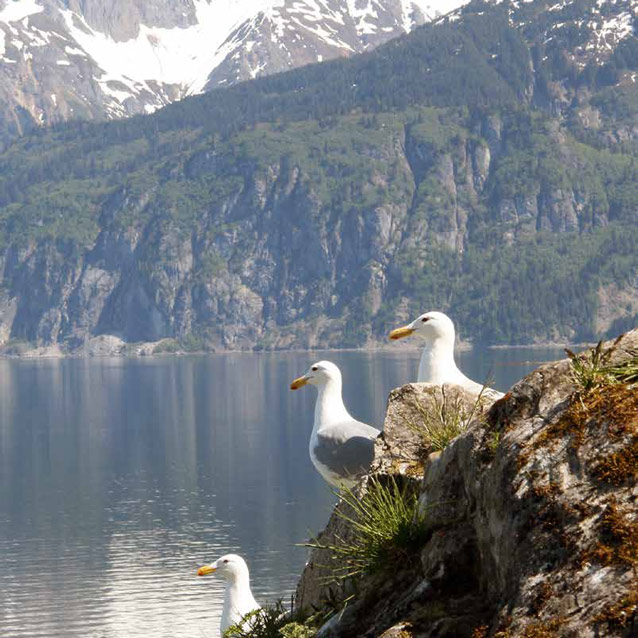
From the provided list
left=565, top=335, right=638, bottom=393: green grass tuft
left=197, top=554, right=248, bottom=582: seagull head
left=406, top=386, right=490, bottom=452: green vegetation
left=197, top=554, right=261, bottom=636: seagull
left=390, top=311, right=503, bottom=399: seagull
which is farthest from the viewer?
left=197, top=554, right=248, bottom=582: seagull head

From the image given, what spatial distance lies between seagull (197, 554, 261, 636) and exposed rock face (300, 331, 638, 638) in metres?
8.03

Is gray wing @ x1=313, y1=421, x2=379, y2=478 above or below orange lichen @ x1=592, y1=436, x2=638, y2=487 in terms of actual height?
below

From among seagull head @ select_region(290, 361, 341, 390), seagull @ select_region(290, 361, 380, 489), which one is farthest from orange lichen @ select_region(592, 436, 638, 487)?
seagull head @ select_region(290, 361, 341, 390)

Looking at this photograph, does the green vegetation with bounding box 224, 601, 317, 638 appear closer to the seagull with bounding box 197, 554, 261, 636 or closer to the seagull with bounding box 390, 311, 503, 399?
the seagull with bounding box 390, 311, 503, 399

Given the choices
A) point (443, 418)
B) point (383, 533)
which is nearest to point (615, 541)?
point (383, 533)

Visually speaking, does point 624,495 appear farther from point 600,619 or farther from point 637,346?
point 637,346

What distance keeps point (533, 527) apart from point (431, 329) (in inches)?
298

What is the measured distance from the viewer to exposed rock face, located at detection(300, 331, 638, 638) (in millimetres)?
7043

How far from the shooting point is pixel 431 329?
1500cm

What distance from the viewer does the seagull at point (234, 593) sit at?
61.0 ft

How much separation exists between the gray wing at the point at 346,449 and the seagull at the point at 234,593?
3057 mm

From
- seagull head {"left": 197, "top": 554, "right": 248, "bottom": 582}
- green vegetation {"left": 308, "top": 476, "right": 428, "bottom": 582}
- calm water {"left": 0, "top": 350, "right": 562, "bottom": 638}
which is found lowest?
calm water {"left": 0, "top": 350, "right": 562, "bottom": 638}

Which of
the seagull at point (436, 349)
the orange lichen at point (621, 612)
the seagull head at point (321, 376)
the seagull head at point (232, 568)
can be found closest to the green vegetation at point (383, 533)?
the orange lichen at point (621, 612)

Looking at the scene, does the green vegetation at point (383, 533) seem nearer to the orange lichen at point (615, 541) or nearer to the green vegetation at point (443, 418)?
the green vegetation at point (443, 418)
